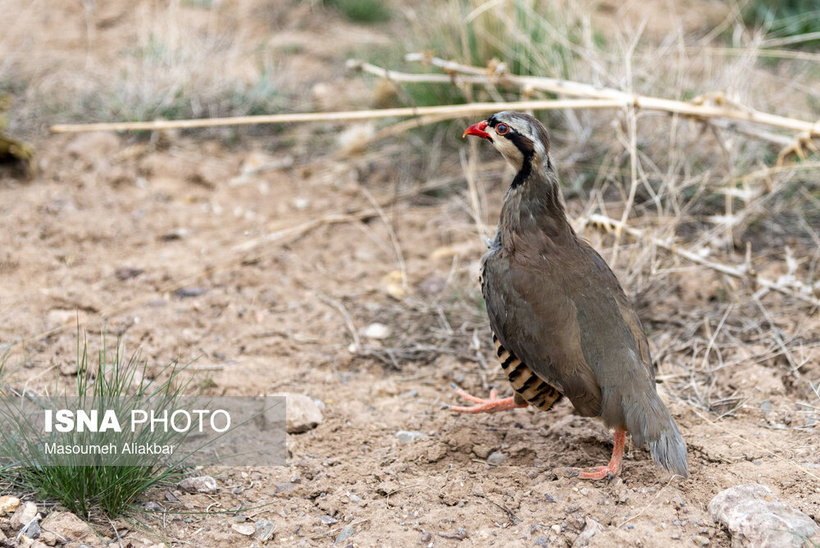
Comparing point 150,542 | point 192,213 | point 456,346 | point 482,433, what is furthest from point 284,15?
point 150,542

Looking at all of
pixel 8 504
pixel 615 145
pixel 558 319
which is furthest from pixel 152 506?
pixel 615 145

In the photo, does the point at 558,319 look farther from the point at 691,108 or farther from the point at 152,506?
the point at 691,108

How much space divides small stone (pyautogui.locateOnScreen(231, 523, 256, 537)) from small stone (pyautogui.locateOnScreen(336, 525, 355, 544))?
0.95ft

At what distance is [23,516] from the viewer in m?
2.72

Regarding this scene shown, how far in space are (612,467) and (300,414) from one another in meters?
1.34

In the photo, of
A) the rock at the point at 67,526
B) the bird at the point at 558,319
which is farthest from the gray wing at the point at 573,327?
the rock at the point at 67,526

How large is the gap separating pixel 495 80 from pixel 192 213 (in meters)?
2.30

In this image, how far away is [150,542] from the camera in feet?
9.05

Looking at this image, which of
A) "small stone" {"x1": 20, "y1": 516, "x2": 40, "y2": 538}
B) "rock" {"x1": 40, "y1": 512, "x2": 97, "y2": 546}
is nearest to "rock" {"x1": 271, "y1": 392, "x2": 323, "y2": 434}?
"rock" {"x1": 40, "y1": 512, "x2": 97, "y2": 546}

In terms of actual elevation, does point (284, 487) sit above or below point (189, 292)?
above

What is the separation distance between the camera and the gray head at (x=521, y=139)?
3.50 m

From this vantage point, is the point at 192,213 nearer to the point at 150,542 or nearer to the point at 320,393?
the point at 320,393

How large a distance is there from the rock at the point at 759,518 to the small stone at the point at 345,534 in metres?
1.23

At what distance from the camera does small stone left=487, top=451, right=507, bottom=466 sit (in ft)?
11.6
